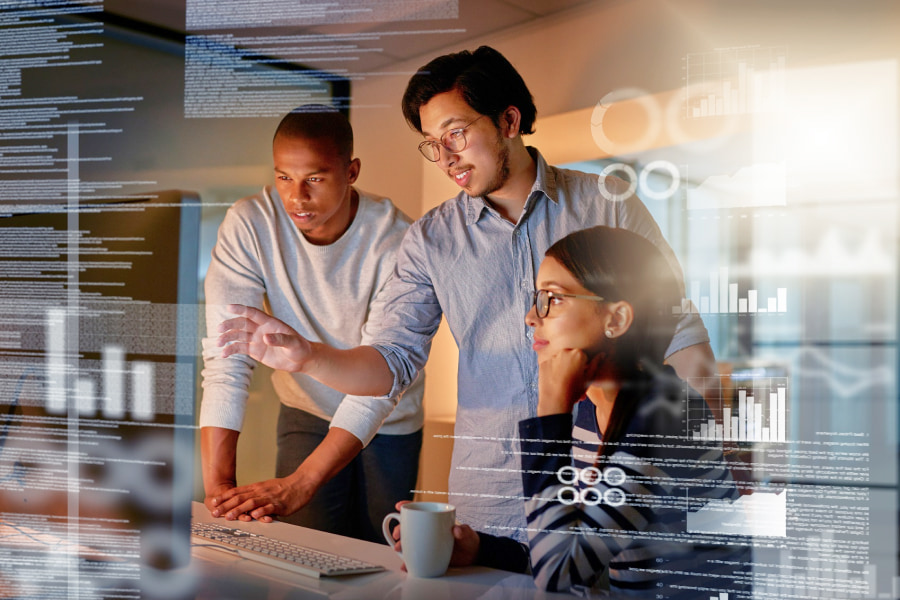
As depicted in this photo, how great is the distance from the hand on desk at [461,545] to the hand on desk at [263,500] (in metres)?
0.29

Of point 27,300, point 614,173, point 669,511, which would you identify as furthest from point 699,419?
point 27,300

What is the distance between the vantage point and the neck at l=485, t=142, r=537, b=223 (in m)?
1.21

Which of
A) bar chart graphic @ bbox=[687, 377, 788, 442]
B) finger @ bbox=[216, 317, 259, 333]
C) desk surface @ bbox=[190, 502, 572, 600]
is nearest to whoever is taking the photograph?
desk surface @ bbox=[190, 502, 572, 600]

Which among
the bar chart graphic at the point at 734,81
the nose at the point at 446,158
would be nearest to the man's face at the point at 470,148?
the nose at the point at 446,158

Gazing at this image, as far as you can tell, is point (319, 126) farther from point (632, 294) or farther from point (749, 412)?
point (749, 412)

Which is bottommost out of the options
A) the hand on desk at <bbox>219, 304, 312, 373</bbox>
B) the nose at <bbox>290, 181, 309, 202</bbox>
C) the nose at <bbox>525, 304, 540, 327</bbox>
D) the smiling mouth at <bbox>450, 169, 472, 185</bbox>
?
the hand on desk at <bbox>219, 304, 312, 373</bbox>

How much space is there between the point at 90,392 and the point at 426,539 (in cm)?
85

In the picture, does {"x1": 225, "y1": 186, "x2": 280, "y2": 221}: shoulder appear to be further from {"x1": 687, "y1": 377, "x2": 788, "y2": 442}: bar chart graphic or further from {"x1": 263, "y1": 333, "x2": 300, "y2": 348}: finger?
{"x1": 687, "y1": 377, "x2": 788, "y2": 442}: bar chart graphic

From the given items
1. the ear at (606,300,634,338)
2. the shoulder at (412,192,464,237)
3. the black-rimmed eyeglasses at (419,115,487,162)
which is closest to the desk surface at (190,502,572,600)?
the ear at (606,300,634,338)

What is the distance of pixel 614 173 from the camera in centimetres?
120

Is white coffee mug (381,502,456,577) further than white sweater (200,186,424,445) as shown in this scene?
No

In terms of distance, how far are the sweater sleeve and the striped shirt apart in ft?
1.88

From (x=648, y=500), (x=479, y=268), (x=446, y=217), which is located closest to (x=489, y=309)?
(x=479, y=268)

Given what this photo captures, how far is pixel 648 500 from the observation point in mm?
1164
